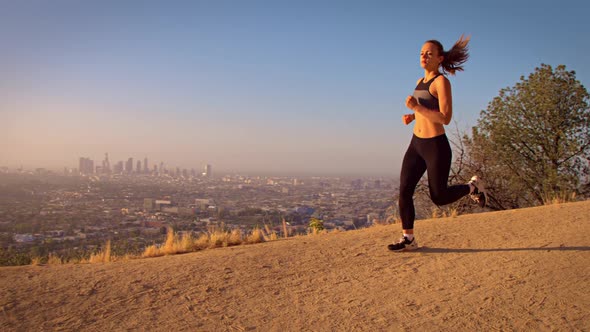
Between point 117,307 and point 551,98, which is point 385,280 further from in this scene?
point 551,98

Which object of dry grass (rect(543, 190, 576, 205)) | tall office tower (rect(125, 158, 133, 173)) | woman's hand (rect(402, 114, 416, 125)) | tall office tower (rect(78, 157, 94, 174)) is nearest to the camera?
woman's hand (rect(402, 114, 416, 125))

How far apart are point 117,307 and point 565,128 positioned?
1337 cm

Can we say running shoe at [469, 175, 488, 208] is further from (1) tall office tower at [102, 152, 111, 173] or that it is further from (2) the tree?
(1) tall office tower at [102, 152, 111, 173]

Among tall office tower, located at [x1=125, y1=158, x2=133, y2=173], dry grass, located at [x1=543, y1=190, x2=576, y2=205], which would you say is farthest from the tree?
tall office tower, located at [x1=125, y1=158, x2=133, y2=173]

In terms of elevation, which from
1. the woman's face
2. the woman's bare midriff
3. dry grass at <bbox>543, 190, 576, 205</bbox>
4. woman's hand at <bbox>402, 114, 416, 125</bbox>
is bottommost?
dry grass at <bbox>543, 190, 576, 205</bbox>

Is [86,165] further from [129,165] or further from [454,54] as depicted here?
[454,54]

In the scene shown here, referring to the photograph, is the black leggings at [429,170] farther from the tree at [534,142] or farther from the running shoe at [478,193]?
the tree at [534,142]

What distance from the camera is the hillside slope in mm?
2568

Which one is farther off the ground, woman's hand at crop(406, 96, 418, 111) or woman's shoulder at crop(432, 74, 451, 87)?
woman's shoulder at crop(432, 74, 451, 87)

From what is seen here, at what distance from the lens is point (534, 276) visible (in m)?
3.21

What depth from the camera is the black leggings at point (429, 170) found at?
407 cm

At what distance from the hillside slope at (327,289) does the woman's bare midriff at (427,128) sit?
4.28ft

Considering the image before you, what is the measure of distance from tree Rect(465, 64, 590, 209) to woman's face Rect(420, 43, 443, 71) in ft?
27.7

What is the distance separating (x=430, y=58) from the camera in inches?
169
